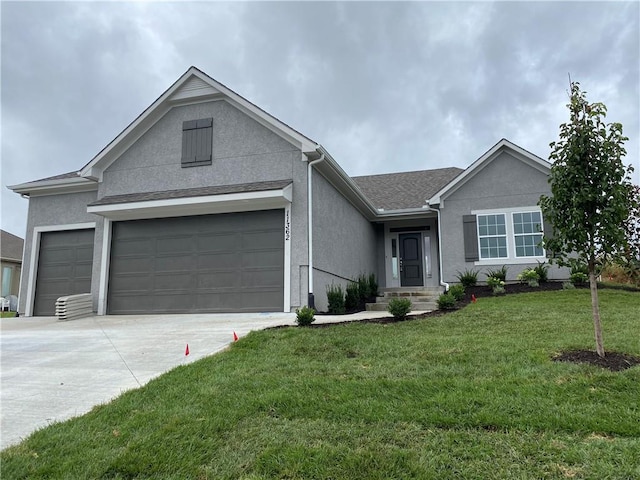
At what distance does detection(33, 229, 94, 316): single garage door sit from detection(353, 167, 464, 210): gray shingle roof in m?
10.1

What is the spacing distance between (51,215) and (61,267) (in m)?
1.68

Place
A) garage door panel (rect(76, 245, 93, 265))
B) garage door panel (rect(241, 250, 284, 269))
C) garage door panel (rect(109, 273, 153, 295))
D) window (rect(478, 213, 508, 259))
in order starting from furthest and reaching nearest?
window (rect(478, 213, 508, 259)), garage door panel (rect(76, 245, 93, 265)), garage door panel (rect(109, 273, 153, 295)), garage door panel (rect(241, 250, 284, 269))

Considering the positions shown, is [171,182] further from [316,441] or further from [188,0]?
[316,441]

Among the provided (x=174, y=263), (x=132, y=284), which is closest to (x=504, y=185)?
(x=174, y=263)

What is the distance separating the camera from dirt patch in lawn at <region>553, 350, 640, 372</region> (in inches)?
175

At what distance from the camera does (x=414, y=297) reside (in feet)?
42.7

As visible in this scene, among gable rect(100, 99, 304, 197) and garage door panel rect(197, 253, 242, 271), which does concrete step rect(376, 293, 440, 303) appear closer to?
garage door panel rect(197, 253, 242, 271)

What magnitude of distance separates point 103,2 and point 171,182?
5.42 meters

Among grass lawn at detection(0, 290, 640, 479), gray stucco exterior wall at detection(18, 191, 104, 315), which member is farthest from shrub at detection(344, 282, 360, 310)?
gray stucco exterior wall at detection(18, 191, 104, 315)

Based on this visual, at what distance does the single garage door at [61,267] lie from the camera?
12.9 meters

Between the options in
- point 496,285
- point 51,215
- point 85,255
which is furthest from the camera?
point 51,215

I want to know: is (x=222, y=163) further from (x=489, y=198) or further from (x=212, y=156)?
(x=489, y=198)

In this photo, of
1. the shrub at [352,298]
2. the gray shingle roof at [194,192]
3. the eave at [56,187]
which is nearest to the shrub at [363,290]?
the shrub at [352,298]

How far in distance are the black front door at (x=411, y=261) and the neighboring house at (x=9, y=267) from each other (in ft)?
62.4
